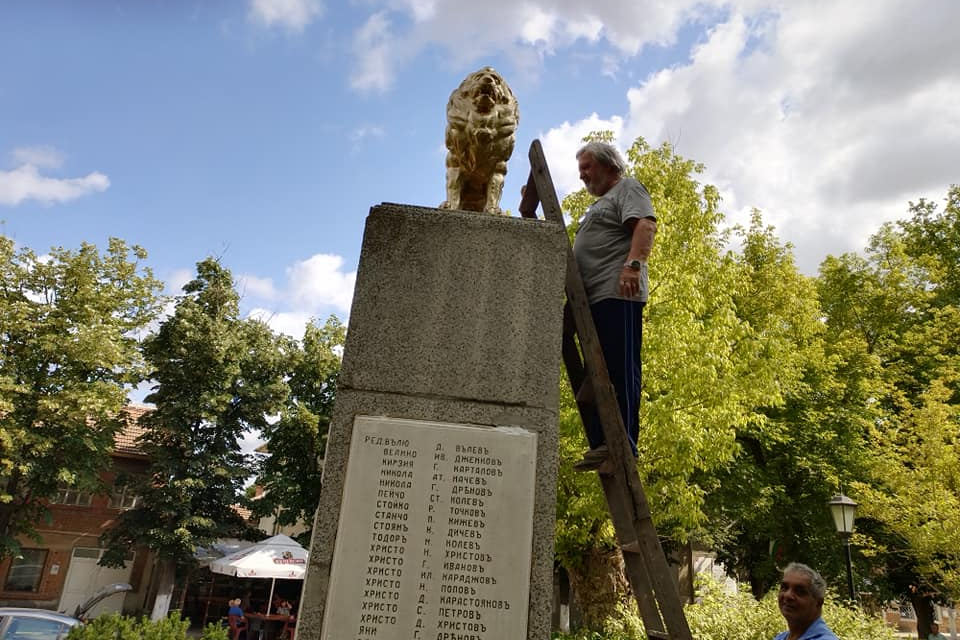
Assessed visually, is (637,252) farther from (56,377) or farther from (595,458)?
(56,377)

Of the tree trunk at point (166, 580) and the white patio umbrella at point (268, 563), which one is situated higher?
the white patio umbrella at point (268, 563)

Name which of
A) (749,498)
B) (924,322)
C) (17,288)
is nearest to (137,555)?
(17,288)

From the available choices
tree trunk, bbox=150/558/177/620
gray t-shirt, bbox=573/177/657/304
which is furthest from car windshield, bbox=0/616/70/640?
tree trunk, bbox=150/558/177/620

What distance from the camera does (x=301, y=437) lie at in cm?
2747

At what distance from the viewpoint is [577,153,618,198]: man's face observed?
4.02m

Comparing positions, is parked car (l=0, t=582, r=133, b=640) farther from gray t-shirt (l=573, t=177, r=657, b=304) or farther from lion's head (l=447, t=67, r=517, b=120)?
gray t-shirt (l=573, t=177, r=657, b=304)

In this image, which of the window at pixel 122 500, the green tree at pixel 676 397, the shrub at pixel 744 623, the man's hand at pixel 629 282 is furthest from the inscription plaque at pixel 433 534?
the window at pixel 122 500

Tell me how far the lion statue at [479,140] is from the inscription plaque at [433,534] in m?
2.27

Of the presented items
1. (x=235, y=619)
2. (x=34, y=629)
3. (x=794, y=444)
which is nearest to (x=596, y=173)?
(x=34, y=629)

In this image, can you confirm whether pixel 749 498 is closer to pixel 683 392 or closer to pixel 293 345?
pixel 683 392

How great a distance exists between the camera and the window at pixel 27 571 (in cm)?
2622

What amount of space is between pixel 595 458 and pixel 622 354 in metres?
0.63

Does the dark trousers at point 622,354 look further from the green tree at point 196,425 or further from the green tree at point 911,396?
the green tree at point 196,425

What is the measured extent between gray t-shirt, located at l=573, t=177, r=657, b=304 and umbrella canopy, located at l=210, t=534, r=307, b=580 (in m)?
17.3
